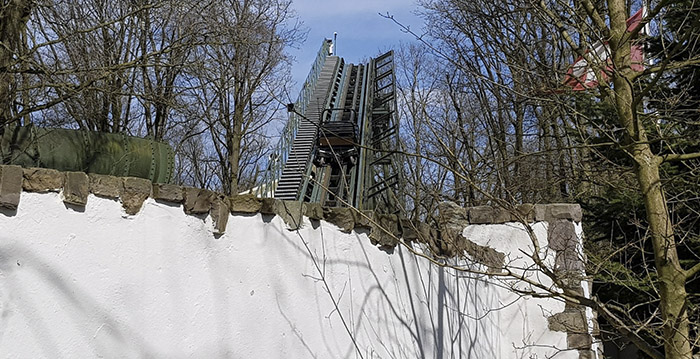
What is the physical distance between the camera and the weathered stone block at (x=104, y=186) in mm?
3062

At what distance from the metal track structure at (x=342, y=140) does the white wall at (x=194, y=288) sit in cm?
503

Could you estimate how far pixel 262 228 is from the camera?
3.77m

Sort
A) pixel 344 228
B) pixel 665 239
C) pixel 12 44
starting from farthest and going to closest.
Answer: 1. pixel 12 44
2. pixel 344 228
3. pixel 665 239

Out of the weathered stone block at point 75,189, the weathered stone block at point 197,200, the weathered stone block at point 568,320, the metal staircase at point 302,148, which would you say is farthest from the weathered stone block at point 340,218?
the metal staircase at point 302,148

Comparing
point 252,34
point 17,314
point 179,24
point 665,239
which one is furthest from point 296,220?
point 252,34

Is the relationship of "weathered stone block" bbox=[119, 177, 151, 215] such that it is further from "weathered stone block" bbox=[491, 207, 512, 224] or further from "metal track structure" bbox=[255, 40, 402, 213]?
"metal track structure" bbox=[255, 40, 402, 213]

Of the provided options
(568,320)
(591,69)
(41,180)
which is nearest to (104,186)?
(41,180)

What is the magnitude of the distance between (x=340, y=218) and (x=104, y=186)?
1.60 metres

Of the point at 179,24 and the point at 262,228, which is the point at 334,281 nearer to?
the point at 262,228

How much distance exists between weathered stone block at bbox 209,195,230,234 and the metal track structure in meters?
5.87

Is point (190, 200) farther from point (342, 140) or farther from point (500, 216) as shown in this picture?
point (342, 140)

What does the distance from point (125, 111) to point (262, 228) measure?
11.1 m

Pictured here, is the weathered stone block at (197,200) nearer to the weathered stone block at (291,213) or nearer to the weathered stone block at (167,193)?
the weathered stone block at (167,193)

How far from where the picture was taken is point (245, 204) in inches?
146
